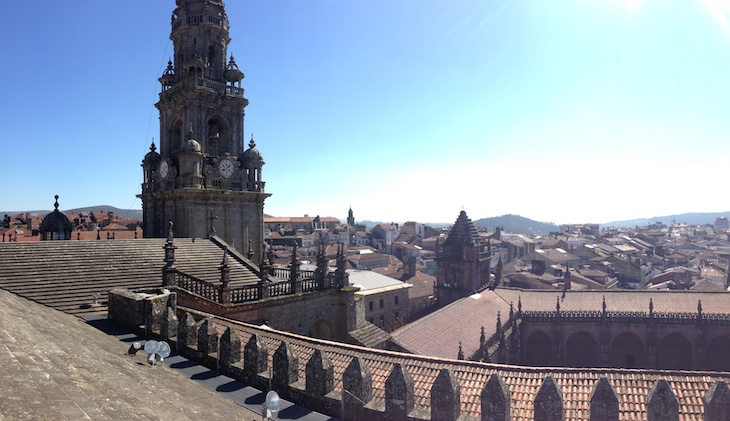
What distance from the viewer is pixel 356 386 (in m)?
9.12

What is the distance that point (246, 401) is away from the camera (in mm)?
9508

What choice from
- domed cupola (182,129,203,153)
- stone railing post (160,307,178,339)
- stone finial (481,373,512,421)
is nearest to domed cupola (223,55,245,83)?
domed cupola (182,129,203,153)

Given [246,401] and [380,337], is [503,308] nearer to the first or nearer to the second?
[380,337]

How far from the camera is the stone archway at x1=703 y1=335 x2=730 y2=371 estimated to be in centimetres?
3788

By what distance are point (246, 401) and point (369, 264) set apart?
76846 millimetres

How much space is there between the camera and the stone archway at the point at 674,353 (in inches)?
1545

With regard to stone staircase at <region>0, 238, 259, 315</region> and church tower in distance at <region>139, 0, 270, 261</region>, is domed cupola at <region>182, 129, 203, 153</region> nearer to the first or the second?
church tower in distance at <region>139, 0, 270, 261</region>

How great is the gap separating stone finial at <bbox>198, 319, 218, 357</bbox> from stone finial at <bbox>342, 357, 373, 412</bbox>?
4301 mm

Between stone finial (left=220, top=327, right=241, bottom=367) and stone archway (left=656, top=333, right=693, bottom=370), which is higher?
A: stone finial (left=220, top=327, right=241, bottom=367)

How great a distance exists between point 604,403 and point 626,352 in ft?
129

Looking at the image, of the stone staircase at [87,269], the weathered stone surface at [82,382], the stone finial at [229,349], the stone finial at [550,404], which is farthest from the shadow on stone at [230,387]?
the stone staircase at [87,269]

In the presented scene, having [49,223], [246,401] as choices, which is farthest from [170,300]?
[49,223]

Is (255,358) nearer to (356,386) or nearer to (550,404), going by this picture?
(356,386)

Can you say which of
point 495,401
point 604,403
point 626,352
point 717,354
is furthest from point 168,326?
point 717,354
